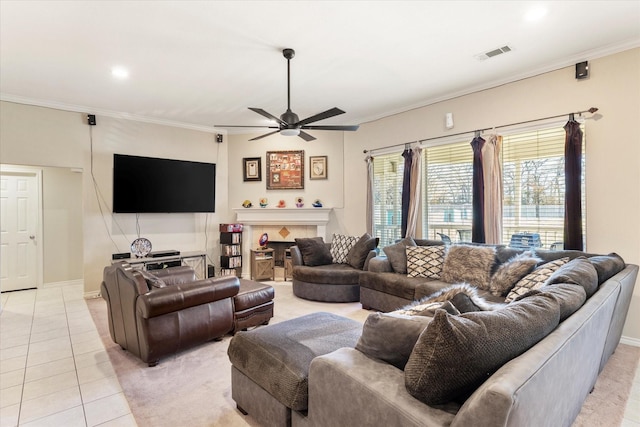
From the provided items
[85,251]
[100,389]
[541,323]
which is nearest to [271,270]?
[85,251]

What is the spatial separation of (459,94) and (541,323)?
12.7ft

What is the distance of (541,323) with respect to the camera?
1.31 m

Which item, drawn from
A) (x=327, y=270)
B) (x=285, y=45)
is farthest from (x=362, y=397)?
(x=327, y=270)

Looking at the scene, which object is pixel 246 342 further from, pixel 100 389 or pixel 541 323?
pixel 541 323

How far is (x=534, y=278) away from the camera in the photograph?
2.83 m

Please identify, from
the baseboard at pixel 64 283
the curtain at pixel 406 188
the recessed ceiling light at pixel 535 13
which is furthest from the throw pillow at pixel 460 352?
the baseboard at pixel 64 283

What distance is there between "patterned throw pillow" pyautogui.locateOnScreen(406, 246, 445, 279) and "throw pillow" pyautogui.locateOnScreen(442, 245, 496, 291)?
0.47 ft

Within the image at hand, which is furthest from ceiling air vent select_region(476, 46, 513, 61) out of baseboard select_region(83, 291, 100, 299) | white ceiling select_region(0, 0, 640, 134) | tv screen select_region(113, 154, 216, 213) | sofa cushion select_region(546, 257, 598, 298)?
baseboard select_region(83, 291, 100, 299)

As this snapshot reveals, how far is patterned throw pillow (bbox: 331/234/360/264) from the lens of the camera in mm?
5191

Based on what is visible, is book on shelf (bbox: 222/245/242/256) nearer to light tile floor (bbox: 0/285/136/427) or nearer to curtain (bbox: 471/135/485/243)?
light tile floor (bbox: 0/285/136/427)

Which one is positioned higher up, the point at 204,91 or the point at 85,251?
the point at 204,91

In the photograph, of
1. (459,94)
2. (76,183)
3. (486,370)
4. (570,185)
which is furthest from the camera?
(76,183)

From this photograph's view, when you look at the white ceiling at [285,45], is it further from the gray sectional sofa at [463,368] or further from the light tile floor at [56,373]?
the light tile floor at [56,373]

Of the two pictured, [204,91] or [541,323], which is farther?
[204,91]
